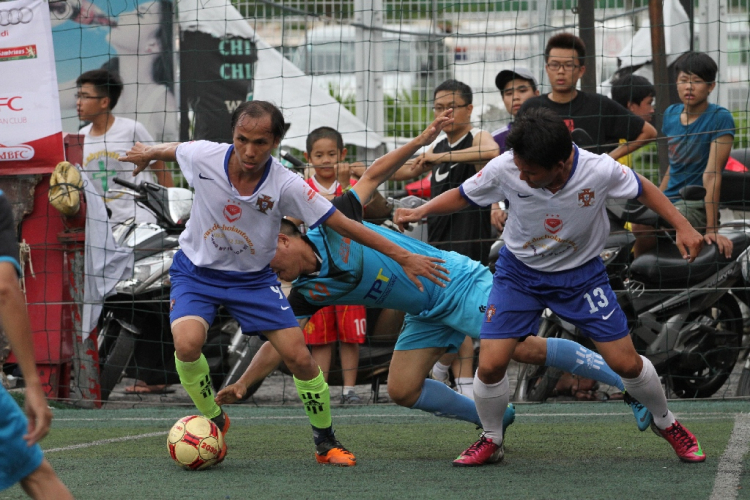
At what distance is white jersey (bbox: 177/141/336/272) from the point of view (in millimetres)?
4680

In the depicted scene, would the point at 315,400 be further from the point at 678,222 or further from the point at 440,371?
the point at 440,371

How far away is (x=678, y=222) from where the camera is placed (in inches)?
177

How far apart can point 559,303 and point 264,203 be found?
1.38m

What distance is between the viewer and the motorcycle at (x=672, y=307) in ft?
22.5

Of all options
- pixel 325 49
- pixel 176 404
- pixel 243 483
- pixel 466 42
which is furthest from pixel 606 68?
pixel 243 483

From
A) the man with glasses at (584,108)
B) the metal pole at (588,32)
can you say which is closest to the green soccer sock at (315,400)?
the man with glasses at (584,108)

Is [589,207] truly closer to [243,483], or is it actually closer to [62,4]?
[243,483]

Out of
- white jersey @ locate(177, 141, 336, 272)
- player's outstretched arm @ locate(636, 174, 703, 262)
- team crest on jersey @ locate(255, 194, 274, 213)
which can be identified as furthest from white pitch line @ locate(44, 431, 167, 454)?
player's outstretched arm @ locate(636, 174, 703, 262)

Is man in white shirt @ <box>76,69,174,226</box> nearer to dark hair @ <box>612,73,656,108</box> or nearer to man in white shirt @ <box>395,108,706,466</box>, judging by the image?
dark hair @ <box>612,73,656,108</box>

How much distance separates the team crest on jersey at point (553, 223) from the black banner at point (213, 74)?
19.4 ft

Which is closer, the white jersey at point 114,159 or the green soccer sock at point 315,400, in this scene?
the green soccer sock at point 315,400

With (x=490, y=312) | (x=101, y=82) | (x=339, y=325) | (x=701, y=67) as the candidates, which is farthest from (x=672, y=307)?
(x=101, y=82)

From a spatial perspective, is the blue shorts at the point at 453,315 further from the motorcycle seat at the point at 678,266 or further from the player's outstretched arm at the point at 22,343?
the player's outstretched arm at the point at 22,343

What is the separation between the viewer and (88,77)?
7941 mm
